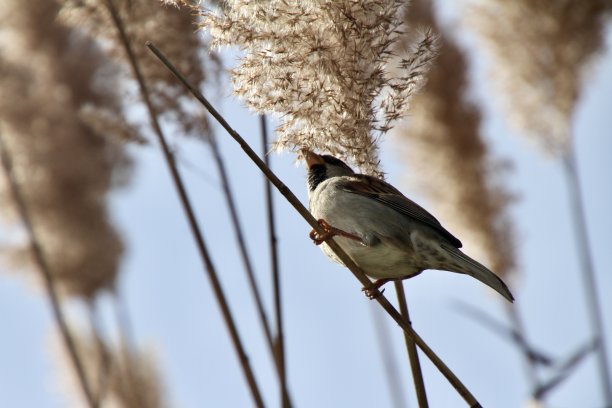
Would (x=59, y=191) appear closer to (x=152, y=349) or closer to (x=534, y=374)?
(x=152, y=349)

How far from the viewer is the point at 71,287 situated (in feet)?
15.3

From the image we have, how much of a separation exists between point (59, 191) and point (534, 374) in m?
2.91

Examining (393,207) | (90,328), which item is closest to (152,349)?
(90,328)

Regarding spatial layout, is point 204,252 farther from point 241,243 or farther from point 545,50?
point 545,50

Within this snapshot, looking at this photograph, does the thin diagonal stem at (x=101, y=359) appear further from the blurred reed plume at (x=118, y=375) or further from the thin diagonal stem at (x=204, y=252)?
the thin diagonal stem at (x=204, y=252)

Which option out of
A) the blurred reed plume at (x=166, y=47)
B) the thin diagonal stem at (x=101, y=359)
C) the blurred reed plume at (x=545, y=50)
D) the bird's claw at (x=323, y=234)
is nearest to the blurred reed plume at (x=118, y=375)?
the thin diagonal stem at (x=101, y=359)

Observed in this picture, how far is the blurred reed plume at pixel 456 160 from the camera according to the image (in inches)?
158

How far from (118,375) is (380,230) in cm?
278

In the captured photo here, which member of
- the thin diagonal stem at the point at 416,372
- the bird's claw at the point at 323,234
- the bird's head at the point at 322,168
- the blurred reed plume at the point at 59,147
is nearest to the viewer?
the thin diagonal stem at the point at 416,372

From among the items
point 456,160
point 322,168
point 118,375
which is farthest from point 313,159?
point 118,375

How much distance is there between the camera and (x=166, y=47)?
106 inches

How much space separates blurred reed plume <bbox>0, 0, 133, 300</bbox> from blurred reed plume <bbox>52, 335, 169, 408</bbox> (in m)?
0.45

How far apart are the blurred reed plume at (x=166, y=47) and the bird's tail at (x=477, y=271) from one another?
1.05 meters

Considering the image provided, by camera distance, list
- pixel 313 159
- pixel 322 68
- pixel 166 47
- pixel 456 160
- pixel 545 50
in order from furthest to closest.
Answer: pixel 545 50 → pixel 456 160 → pixel 166 47 → pixel 313 159 → pixel 322 68
